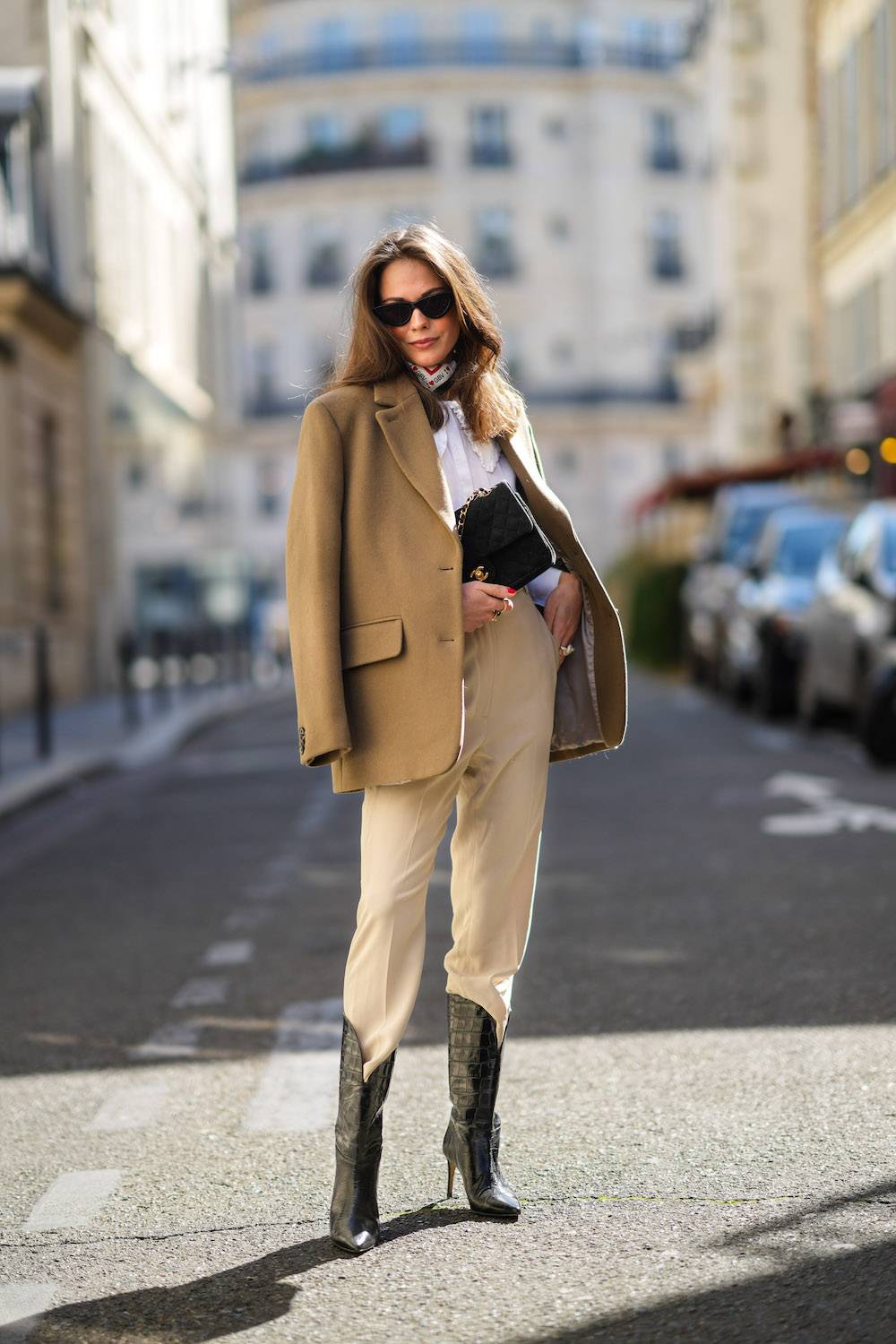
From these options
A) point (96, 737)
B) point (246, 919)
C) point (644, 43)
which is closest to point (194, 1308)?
point (246, 919)

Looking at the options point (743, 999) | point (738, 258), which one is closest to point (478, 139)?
point (738, 258)

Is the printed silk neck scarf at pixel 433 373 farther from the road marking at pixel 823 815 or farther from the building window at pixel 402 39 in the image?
the building window at pixel 402 39

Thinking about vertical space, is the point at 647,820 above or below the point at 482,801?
below

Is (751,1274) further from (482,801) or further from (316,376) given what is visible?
(316,376)

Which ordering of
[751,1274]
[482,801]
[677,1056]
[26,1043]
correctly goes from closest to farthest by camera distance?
[751,1274] → [482,801] → [677,1056] → [26,1043]

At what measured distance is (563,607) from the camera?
4035mm

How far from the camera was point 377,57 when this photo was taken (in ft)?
245

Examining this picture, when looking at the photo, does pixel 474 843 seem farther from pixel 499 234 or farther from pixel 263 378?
pixel 499 234

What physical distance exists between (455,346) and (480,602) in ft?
1.74

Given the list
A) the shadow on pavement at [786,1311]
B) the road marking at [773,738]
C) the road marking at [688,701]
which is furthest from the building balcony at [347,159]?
the shadow on pavement at [786,1311]

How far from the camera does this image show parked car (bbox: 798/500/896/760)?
13219 millimetres

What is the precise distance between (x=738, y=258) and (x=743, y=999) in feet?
139

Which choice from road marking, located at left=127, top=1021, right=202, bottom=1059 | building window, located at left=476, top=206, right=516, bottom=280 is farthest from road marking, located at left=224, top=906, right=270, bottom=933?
building window, located at left=476, top=206, right=516, bottom=280

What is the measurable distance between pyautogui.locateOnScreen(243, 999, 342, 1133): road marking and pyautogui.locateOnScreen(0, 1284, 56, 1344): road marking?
44.9 inches
